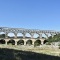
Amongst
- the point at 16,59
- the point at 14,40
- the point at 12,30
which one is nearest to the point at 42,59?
the point at 16,59

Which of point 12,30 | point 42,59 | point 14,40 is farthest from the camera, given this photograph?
point 12,30

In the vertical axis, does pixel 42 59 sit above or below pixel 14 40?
above

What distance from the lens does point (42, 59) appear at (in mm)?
21438

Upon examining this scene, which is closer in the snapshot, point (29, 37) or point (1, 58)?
point (1, 58)

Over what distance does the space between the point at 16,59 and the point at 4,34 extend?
543ft

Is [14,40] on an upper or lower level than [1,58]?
lower

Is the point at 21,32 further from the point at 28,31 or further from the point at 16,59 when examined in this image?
the point at 16,59

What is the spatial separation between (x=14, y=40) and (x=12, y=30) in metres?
17.6

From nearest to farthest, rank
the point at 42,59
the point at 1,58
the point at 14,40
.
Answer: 1. the point at 1,58
2. the point at 42,59
3. the point at 14,40

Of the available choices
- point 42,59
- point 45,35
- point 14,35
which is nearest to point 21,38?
point 14,35

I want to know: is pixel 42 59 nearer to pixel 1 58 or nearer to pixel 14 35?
pixel 1 58

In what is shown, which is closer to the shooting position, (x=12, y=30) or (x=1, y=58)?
(x=1, y=58)

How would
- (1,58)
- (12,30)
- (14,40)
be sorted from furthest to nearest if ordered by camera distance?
(12,30)
(14,40)
(1,58)

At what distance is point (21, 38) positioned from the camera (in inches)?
7224
